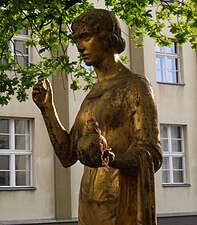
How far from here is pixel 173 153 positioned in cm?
2034

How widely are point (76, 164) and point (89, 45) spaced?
574 inches

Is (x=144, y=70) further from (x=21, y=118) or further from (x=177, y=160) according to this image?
(x=21, y=118)

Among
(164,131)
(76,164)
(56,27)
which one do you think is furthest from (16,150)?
(56,27)

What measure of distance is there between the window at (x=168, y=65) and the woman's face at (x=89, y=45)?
1715 centimetres

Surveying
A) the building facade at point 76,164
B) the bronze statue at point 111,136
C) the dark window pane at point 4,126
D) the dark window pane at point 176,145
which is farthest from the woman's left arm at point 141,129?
the dark window pane at point 176,145

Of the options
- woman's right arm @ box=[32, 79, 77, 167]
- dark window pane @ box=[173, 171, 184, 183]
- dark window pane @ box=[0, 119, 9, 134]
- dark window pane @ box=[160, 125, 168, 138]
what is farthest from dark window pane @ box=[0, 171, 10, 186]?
woman's right arm @ box=[32, 79, 77, 167]

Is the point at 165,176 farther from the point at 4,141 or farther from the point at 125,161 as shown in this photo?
the point at 125,161

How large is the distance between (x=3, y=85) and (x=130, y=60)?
9.52m

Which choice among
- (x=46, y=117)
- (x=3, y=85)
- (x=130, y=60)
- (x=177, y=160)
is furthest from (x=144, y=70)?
(x=46, y=117)

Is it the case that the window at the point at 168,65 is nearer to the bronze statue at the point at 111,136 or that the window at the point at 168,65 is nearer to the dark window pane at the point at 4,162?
the dark window pane at the point at 4,162

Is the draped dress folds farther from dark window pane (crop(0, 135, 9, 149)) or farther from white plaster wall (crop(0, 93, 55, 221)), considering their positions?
dark window pane (crop(0, 135, 9, 149))

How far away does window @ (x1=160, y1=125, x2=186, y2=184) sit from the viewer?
20078 mm

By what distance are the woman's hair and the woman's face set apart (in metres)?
0.02

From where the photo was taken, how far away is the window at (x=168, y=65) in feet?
66.9
